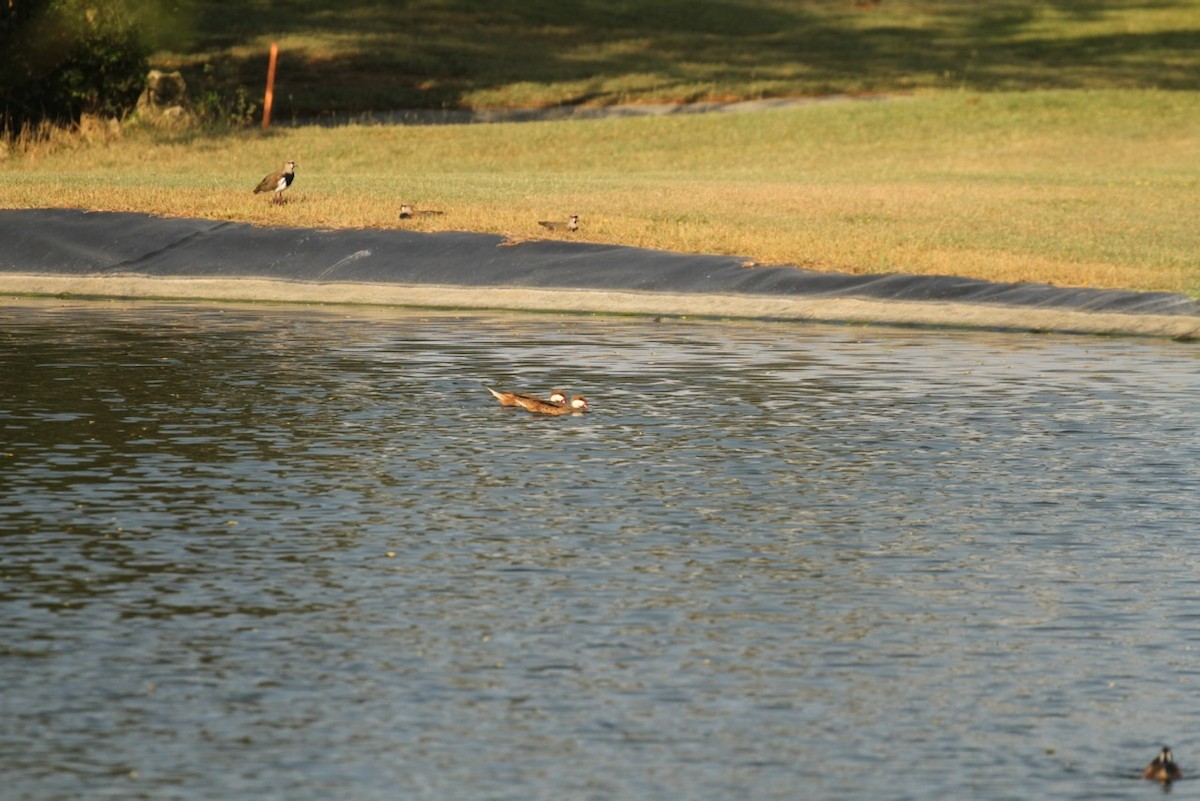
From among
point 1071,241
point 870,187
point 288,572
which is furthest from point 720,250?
point 288,572

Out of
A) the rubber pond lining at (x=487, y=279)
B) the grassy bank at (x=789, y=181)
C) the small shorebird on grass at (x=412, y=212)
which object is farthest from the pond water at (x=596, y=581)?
the small shorebird on grass at (x=412, y=212)

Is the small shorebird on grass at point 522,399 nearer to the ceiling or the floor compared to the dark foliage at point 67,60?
nearer to the floor

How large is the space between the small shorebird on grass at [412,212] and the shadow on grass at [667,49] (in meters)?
24.5

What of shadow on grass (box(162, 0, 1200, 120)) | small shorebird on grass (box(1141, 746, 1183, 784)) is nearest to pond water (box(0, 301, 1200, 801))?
small shorebird on grass (box(1141, 746, 1183, 784))

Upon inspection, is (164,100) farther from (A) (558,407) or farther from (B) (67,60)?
(A) (558,407)

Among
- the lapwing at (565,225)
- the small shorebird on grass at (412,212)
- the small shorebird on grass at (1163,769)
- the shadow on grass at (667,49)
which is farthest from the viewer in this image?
the shadow on grass at (667,49)

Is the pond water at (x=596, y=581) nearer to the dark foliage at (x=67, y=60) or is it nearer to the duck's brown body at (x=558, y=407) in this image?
the duck's brown body at (x=558, y=407)

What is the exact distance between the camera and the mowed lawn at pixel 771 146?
2880cm

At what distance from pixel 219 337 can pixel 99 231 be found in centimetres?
645

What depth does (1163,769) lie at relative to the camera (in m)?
7.67

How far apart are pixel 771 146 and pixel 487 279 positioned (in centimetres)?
2248

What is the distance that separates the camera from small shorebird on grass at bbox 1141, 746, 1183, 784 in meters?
7.67

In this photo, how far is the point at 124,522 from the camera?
474 inches

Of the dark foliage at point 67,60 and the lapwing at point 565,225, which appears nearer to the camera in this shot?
the lapwing at point 565,225
